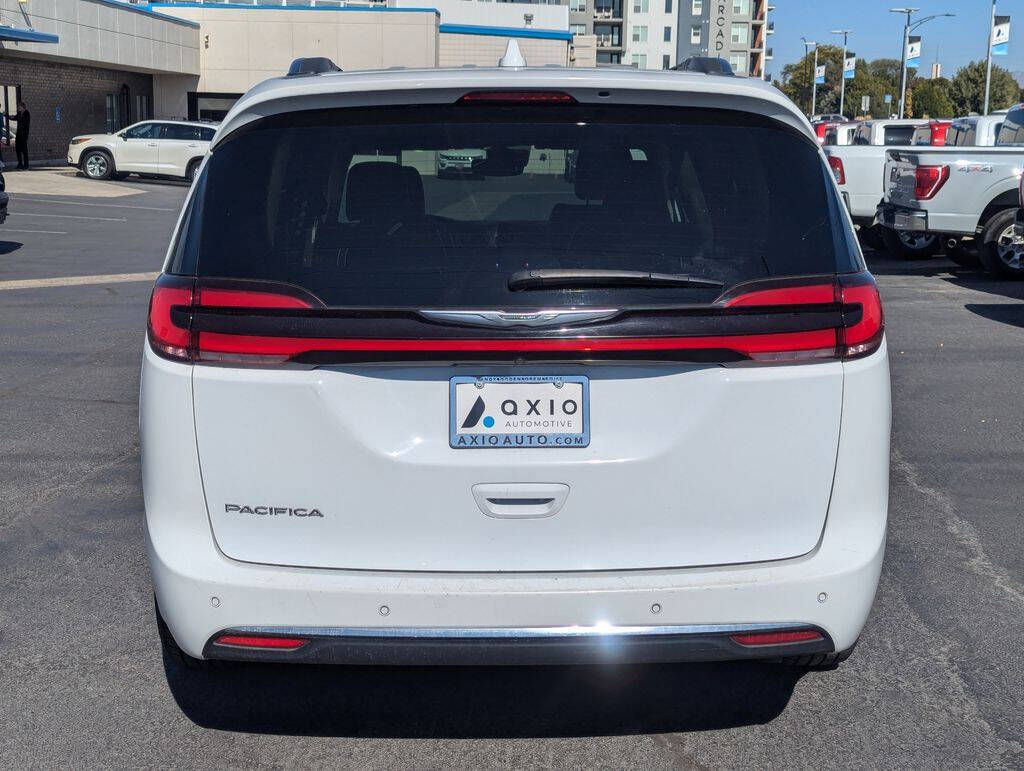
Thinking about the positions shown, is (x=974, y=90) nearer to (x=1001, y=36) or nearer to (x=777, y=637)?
(x=1001, y=36)

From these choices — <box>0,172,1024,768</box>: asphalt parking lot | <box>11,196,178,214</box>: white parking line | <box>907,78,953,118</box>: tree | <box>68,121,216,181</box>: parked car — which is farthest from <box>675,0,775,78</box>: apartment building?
<box>0,172,1024,768</box>: asphalt parking lot

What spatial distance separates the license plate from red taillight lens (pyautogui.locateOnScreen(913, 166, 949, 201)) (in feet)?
43.9

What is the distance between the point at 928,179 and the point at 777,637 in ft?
43.4

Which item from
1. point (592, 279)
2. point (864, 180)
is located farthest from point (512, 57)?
point (864, 180)

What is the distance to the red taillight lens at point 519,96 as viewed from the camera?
3145 millimetres

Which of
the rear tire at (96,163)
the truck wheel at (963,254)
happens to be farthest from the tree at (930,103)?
the truck wheel at (963,254)

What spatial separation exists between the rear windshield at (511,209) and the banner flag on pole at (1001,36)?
49114 millimetres

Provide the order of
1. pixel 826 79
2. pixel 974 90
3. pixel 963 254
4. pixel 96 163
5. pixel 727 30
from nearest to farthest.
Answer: pixel 963 254
pixel 96 163
pixel 974 90
pixel 727 30
pixel 826 79

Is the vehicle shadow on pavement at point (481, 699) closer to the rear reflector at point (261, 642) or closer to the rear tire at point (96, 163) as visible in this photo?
the rear reflector at point (261, 642)

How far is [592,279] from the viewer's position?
2986 mm

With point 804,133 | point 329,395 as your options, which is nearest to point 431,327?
point 329,395

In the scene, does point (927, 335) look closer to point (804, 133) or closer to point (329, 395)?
point (804, 133)

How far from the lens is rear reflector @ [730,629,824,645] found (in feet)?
10.2

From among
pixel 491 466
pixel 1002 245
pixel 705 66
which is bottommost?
pixel 1002 245
